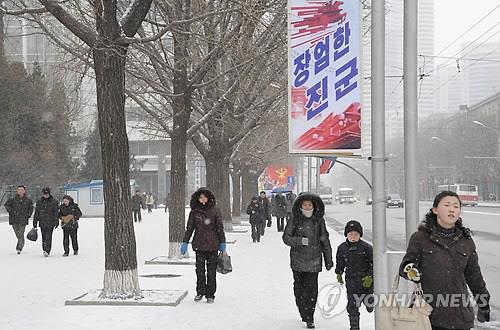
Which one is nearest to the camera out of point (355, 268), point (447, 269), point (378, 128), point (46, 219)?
point (447, 269)

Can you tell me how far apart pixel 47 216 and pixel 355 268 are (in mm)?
11638

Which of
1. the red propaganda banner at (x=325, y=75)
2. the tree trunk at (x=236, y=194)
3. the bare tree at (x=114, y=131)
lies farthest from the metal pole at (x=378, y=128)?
the tree trunk at (x=236, y=194)

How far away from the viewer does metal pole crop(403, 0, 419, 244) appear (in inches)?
292

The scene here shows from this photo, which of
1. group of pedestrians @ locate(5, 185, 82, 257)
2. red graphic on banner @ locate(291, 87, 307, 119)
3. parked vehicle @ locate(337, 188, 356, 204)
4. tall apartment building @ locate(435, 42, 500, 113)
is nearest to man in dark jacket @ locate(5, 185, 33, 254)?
group of pedestrians @ locate(5, 185, 82, 257)

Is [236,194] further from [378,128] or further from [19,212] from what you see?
[378,128]

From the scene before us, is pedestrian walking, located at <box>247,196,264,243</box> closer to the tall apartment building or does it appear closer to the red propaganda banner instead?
the tall apartment building

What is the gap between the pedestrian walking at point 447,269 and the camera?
5.32 meters

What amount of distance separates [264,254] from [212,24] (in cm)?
625

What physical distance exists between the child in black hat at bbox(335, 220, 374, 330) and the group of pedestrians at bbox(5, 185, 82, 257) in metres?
11.3

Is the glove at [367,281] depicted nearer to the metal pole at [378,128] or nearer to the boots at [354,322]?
the boots at [354,322]

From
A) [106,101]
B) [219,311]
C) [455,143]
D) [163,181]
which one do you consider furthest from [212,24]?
[163,181]

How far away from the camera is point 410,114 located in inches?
297

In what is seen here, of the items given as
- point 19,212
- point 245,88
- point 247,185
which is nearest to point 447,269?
point 19,212

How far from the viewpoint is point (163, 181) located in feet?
296
